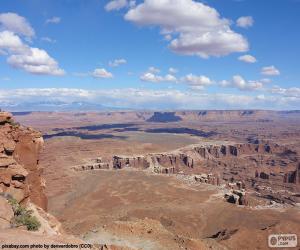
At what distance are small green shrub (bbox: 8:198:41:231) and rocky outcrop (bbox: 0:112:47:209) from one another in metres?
1.90

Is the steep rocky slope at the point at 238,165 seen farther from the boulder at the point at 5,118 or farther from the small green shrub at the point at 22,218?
the small green shrub at the point at 22,218

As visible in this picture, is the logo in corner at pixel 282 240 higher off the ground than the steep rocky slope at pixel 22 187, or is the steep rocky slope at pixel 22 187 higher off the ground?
the steep rocky slope at pixel 22 187

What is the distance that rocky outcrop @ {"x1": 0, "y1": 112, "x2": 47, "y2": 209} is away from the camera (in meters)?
29.5

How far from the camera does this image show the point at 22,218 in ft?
77.7

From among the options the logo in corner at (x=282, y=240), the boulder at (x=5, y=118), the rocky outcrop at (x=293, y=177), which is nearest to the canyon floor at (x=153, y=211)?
the logo in corner at (x=282, y=240)

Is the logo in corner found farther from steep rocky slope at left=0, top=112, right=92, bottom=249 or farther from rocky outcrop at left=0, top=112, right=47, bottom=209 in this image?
rocky outcrop at left=0, top=112, right=47, bottom=209

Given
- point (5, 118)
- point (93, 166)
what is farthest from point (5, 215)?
point (93, 166)

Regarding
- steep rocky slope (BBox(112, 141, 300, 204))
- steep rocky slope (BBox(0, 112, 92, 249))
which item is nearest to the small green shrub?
steep rocky slope (BBox(0, 112, 92, 249))

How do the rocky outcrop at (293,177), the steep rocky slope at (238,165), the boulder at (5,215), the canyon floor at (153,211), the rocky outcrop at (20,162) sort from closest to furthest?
the boulder at (5,215), the rocky outcrop at (20,162), the canyon floor at (153,211), the steep rocky slope at (238,165), the rocky outcrop at (293,177)

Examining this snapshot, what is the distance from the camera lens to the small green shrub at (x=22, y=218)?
2303 centimetres

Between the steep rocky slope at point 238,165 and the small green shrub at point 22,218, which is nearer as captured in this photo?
the small green shrub at point 22,218

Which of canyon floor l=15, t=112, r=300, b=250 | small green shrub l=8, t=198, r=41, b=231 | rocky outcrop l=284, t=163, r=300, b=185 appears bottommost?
rocky outcrop l=284, t=163, r=300, b=185

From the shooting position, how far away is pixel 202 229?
62688 millimetres

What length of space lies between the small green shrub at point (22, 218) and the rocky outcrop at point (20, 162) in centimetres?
190
